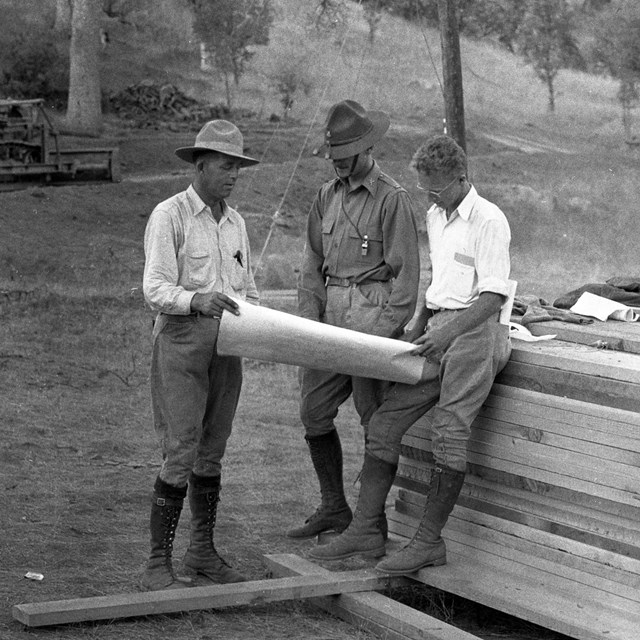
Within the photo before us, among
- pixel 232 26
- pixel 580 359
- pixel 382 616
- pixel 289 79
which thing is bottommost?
pixel 382 616

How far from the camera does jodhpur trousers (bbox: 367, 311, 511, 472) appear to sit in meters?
4.94

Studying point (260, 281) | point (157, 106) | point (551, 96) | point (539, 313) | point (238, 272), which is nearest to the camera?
point (238, 272)

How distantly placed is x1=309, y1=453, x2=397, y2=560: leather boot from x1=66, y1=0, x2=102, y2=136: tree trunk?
30.1 ft

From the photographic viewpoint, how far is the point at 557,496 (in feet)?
16.4

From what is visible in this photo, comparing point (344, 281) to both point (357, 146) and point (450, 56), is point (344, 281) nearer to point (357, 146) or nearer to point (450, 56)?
point (357, 146)

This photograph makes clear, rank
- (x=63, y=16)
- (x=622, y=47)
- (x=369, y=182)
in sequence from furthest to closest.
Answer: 1. (x=622, y=47)
2. (x=63, y=16)
3. (x=369, y=182)

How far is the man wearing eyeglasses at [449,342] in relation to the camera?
486 cm

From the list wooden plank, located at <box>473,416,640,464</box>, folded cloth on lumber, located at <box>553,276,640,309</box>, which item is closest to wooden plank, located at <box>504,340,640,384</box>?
wooden plank, located at <box>473,416,640,464</box>

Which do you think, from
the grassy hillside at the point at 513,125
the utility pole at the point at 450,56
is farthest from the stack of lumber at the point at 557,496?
the grassy hillside at the point at 513,125

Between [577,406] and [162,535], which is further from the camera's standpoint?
[162,535]

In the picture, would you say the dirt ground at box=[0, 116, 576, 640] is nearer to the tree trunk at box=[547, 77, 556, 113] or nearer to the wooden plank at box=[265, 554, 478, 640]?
the wooden plank at box=[265, 554, 478, 640]

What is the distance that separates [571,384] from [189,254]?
1682mm

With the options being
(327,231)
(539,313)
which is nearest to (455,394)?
(327,231)

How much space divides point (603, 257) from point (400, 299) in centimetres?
980
